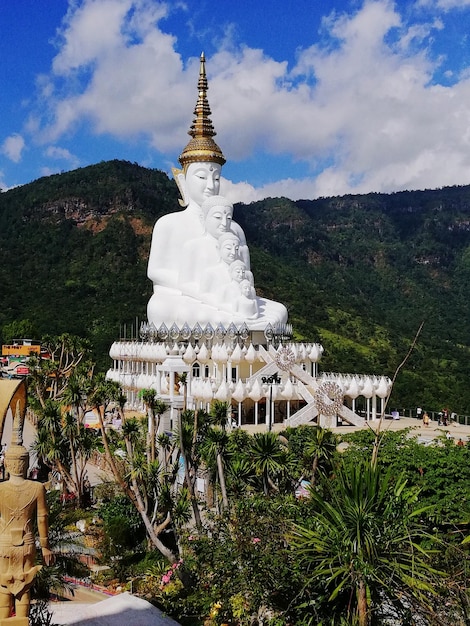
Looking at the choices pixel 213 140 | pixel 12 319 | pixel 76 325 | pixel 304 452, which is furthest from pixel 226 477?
pixel 12 319

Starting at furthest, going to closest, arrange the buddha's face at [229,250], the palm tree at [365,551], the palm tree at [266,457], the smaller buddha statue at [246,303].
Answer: the buddha's face at [229,250] → the smaller buddha statue at [246,303] → the palm tree at [266,457] → the palm tree at [365,551]

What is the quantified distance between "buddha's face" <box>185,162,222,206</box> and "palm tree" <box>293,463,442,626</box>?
90.8ft

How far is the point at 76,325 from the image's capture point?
5962cm

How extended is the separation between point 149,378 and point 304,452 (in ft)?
54.9

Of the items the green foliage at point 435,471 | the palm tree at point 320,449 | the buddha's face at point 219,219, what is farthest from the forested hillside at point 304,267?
the palm tree at point 320,449

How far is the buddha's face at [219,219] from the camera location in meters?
34.0

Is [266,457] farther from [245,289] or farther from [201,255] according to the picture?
[201,255]

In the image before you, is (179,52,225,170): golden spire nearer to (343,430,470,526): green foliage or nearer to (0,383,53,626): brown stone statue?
(343,430,470,526): green foliage

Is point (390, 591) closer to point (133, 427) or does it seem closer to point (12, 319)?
point (133, 427)

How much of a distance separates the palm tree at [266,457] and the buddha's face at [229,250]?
18.6m

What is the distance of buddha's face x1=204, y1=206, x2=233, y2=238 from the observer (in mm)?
34000

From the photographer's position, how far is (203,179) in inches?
1407

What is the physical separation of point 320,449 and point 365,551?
6551mm

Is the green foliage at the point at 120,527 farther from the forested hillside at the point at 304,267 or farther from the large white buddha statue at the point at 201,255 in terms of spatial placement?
the forested hillside at the point at 304,267
